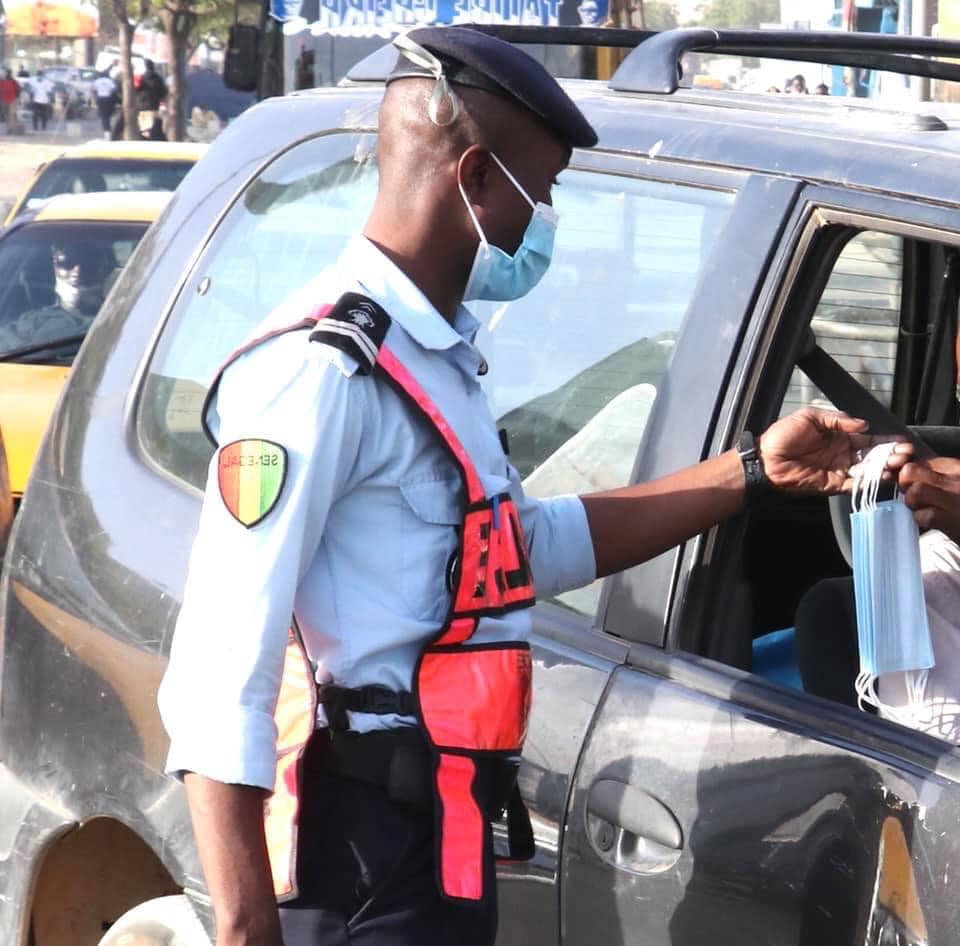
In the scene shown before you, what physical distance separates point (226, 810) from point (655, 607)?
704 millimetres

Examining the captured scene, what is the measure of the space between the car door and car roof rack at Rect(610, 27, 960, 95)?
488 millimetres

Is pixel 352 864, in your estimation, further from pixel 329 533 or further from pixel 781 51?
pixel 781 51

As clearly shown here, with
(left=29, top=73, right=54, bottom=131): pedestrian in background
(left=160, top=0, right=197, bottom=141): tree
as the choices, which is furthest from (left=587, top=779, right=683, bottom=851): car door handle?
(left=29, top=73, right=54, bottom=131): pedestrian in background

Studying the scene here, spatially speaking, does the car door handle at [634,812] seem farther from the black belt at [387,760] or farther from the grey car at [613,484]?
the black belt at [387,760]

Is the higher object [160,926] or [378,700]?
[378,700]

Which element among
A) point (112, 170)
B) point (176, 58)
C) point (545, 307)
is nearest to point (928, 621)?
point (545, 307)

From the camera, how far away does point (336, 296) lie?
179cm

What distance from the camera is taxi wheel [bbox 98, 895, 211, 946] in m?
2.47

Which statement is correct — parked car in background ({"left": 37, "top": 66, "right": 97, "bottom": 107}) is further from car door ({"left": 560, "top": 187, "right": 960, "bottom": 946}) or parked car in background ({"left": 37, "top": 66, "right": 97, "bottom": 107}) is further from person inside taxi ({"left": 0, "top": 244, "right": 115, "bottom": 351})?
car door ({"left": 560, "top": 187, "right": 960, "bottom": 946})

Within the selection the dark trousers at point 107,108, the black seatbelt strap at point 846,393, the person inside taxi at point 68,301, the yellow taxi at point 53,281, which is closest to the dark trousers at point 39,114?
the dark trousers at point 107,108

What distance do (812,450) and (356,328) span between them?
0.72 m

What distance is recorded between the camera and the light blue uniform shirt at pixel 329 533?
5.44ft

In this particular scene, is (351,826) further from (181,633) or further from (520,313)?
(520,313)

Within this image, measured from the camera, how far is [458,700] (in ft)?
5.80
